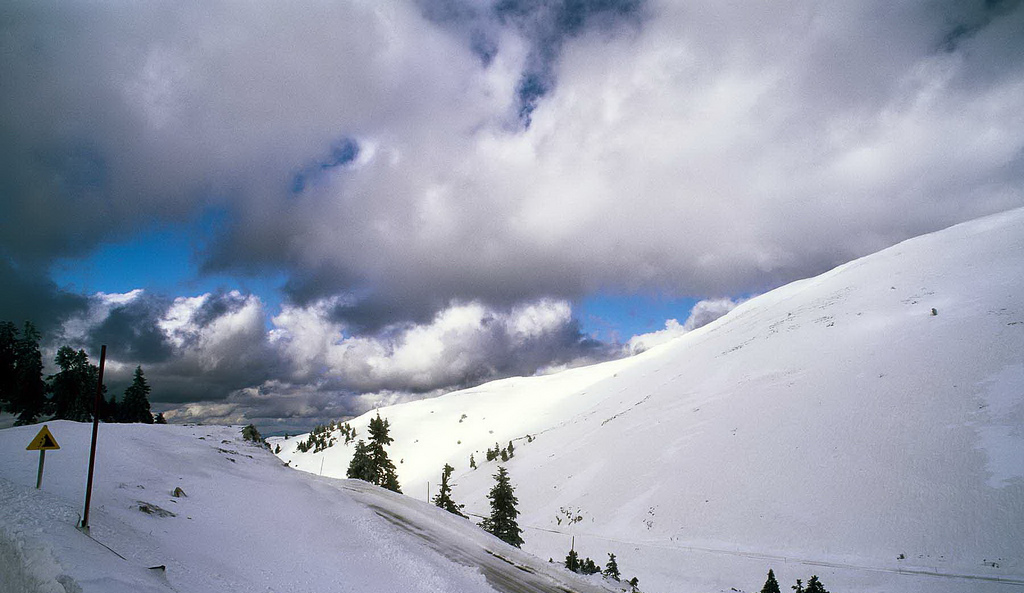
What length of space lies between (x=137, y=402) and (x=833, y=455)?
9014 cm

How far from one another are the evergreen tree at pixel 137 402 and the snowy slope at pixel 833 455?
56.1 meters

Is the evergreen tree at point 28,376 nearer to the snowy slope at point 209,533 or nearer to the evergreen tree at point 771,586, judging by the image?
the snowy slope at point 209,533

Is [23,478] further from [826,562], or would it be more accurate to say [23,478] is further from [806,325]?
[806,325]

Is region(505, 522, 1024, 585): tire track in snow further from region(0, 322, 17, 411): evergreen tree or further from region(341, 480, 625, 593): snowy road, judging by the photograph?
region(0, 322, 17, 411): evergreen tree

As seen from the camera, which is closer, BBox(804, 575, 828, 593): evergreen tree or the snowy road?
the snowy road

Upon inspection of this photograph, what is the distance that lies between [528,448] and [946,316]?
79.6 m

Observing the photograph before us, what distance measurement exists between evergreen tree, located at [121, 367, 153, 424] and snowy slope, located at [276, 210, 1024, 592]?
56129 millimetres

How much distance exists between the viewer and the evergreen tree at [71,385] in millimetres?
49469

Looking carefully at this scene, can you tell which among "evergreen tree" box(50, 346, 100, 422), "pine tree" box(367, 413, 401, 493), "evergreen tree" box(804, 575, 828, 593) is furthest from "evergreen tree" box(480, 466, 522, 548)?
"evergreen tree" box(50, 346, 100, 422)

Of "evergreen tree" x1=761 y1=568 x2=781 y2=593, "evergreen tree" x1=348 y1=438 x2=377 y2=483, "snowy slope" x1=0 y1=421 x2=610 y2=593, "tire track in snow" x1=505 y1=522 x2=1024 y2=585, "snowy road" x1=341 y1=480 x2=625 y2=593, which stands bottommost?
"tire track in snow" x1=505 y1=522 x2=1024 y2=585

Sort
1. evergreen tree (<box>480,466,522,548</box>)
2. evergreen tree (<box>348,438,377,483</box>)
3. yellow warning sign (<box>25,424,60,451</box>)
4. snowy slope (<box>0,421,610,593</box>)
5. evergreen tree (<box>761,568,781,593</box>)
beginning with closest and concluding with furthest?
Answer: snowy slope (<box>0,421,610,593</box>)
yellow warning sign (<box>25,424,60,451</box>)
evergreen tree (<box>761,568,781,593</box>)
evergreen tree (<box>480,466,522,548</box>)
evergreen tree (<box>348,438,377,483</box>)

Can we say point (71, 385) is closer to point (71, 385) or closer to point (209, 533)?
point (71, 385)

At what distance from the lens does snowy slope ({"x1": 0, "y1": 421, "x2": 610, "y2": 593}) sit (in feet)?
26.8

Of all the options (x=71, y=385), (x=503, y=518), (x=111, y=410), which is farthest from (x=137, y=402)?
(x=503, y=518)
